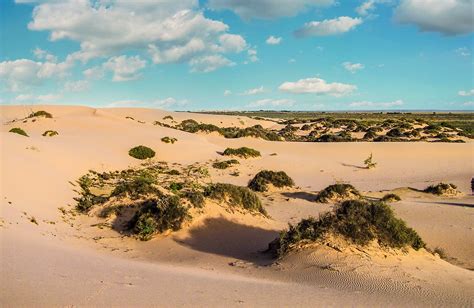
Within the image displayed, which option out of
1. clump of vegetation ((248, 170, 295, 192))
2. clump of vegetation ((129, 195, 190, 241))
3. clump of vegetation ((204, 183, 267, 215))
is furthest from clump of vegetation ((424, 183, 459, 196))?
clump of vegetation ((129, 195, 190, 241))

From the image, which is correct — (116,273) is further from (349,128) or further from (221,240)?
(349,128)

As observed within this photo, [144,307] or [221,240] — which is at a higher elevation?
[144,307]

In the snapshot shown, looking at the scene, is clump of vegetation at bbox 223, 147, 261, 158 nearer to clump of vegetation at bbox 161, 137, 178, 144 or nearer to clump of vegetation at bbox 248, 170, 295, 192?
clump of vegetation at bbox 161, 137, 178, 144

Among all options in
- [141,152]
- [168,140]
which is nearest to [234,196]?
[141,152]

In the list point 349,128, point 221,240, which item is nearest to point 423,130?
point 349,128

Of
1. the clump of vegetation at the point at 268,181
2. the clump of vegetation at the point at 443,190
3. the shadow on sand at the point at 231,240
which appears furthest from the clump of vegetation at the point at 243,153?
the shadow on sand at the point at 231,240

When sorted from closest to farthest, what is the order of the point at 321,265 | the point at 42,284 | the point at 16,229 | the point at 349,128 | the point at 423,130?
the point at 42,284
the point at 321,265
the point at 16,229
the point at 423,130
the point at 349,128

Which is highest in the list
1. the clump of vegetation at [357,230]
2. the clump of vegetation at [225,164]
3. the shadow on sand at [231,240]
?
the clump of vegetation at [357,230]

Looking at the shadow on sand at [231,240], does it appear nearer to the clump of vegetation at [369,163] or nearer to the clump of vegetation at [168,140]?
the clump of vegetation at [369,163]
